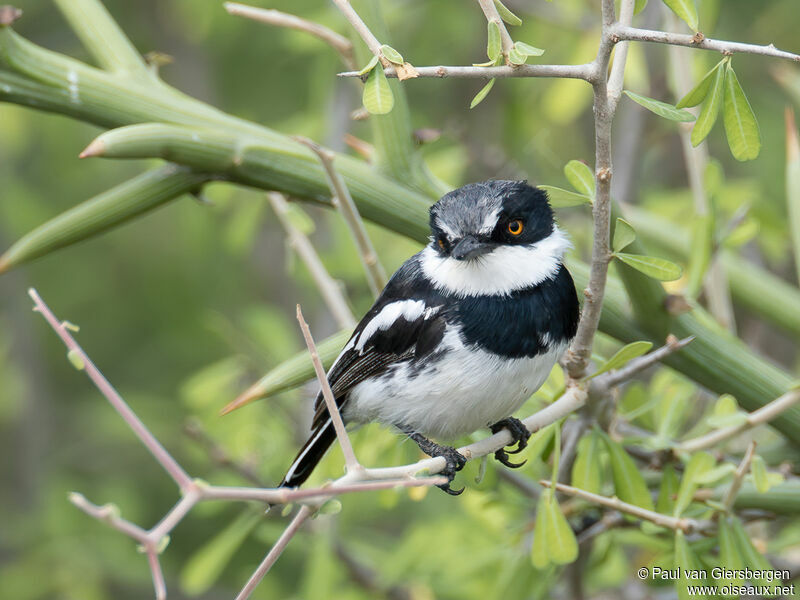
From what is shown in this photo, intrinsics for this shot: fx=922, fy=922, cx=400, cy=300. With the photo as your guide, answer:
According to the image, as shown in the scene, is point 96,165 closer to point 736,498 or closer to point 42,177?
point 42,177

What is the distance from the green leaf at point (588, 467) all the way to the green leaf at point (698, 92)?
0.93 m

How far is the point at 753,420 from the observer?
2281 millimetres

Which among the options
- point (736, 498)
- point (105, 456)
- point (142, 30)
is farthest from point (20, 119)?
point (736, 498)

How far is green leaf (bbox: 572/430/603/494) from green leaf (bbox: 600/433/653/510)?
34mm

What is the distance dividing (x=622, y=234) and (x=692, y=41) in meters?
0.53

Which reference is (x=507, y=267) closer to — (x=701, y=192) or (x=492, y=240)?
(x=492, y=240)

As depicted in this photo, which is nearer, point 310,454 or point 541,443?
point 541,443

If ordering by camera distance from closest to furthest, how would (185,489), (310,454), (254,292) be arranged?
(185,489) < (310,454) < (254,292)

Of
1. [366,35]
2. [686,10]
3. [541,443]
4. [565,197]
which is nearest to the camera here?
[366,35]

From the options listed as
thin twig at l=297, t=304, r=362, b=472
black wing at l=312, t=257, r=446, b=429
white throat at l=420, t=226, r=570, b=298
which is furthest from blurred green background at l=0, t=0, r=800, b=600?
thin twig at l=297, t=304, r=362, b=472

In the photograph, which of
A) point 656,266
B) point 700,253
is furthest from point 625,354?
point 700,253

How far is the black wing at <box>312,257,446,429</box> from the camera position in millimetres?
2668

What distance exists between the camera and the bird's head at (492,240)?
240 centimetres

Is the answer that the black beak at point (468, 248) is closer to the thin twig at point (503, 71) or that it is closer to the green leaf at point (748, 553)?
the thin twig at point (503, 71)
